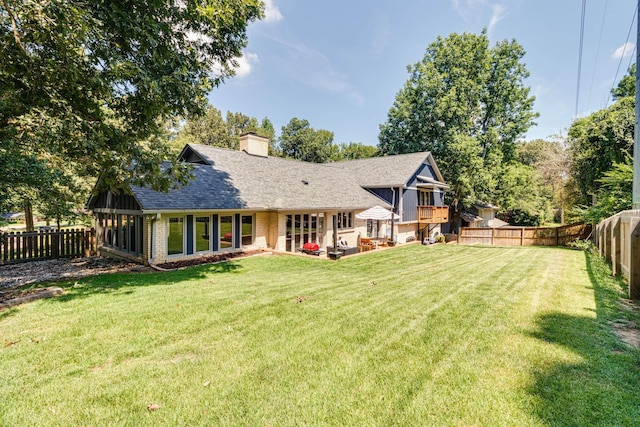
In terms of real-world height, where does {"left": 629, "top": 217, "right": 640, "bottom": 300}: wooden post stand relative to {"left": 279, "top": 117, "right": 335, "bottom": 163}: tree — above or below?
below

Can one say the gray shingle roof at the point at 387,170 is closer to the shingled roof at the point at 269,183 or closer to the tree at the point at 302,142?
the shingled roof at the point at 269,183

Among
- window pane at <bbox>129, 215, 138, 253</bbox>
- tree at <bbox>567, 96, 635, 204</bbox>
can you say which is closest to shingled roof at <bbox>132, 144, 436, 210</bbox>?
window pane at <bbox>129, 215, 138, 253</bbox>

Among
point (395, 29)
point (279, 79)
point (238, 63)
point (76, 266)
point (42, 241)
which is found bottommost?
point (76, 266)

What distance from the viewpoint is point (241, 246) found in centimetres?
1441

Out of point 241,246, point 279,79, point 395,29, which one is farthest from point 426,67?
point 241,246

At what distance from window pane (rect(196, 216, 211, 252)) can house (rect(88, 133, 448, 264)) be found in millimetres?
43

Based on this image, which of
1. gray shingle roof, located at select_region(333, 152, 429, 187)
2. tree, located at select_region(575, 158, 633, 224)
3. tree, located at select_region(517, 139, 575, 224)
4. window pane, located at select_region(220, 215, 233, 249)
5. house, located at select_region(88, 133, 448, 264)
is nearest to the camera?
tree, located at select_region(575, 158, 633, 224)

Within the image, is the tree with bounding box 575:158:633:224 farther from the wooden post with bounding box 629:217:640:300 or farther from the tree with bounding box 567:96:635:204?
the wooden post with bounding box 629:217:640:300

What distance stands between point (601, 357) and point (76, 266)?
15.6 meters

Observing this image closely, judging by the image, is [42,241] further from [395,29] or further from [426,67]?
[426,67]

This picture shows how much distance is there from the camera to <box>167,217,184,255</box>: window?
39.8 feet

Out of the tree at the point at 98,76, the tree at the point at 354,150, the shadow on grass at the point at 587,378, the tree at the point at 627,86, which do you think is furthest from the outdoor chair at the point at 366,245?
the tree at the point at 354,150

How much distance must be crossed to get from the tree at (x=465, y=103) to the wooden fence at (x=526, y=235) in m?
4.62

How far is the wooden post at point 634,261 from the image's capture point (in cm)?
588
